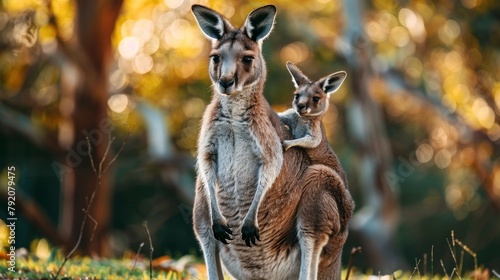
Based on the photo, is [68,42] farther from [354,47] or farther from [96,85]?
[354,47]

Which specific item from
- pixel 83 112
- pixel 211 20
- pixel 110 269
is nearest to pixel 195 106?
pixel 83 112

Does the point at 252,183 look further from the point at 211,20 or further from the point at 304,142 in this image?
the point at 211,20

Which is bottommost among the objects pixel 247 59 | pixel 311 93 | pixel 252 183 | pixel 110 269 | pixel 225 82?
pixel 110 269

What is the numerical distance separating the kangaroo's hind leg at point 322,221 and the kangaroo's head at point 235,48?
26.1 inches

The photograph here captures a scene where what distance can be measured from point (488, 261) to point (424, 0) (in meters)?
6.46

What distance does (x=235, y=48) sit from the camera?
4777mm

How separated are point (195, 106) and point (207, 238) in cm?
1259

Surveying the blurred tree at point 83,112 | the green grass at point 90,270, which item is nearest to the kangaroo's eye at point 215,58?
the green grass at point 90,270

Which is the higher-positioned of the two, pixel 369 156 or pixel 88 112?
pixel 88 112

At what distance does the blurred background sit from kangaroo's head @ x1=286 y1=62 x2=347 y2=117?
613 cm

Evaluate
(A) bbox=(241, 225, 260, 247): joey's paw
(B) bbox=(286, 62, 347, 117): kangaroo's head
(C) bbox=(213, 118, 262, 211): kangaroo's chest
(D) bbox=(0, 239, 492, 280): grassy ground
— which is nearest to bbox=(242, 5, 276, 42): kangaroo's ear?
(C) bbox=(213, 118, 262, 211): kangaroo's chest

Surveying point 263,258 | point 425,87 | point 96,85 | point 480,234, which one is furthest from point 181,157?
point 263,258

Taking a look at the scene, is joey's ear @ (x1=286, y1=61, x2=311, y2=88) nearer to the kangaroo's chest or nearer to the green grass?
the kangaroo's chest

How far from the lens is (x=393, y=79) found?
14.9 m
